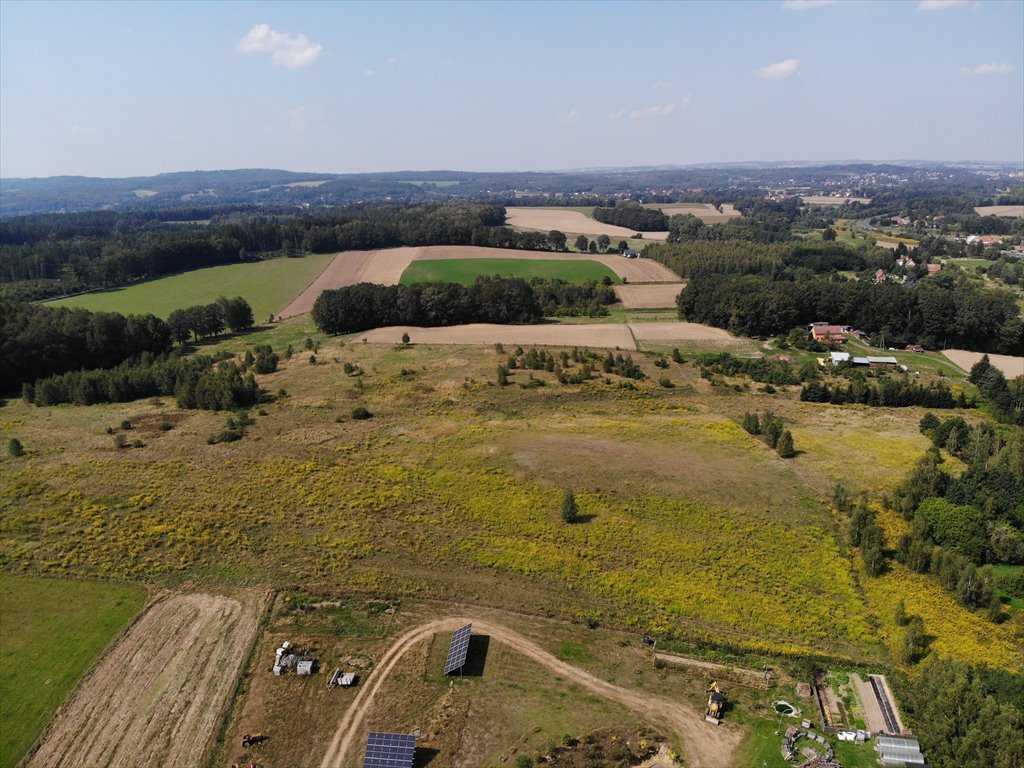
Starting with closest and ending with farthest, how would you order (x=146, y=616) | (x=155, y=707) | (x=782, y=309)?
1. (x=155, y=707)
2. (x=146, y=616)
3. (x=782, y=309)

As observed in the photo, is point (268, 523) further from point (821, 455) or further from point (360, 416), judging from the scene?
point (821, 455)

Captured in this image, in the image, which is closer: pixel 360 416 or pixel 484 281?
pixel 360 416

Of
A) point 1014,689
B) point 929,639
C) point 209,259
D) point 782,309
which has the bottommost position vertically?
point 929,639

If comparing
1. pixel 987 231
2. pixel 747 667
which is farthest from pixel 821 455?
pixel 987 231

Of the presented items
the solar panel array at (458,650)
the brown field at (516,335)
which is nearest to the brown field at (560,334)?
the brown field at (516,335)

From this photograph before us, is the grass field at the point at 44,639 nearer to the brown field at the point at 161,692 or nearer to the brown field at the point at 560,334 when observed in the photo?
the brown field at the point at 161,692

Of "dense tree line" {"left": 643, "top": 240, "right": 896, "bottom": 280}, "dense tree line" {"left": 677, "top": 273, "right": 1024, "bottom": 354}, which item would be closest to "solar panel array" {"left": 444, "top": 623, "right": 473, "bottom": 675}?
"dense tree line" {"left": 677, "top": 273, "right": 1024, "bottom": 354}

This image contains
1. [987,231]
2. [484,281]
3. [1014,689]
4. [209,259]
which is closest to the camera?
[1014,689]
